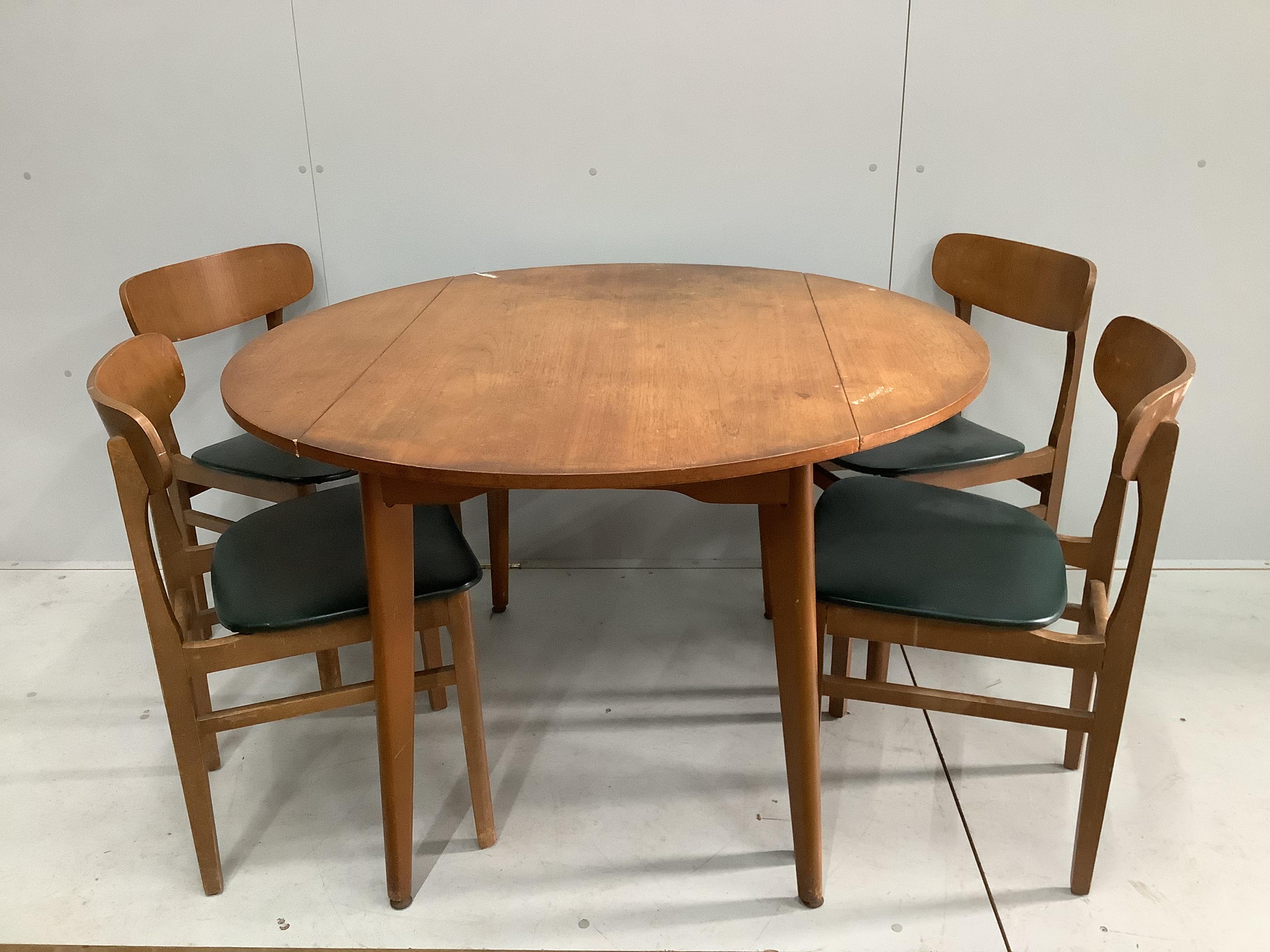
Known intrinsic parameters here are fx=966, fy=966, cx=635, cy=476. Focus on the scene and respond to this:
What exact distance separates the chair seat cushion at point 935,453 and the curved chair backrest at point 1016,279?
11.4 inches

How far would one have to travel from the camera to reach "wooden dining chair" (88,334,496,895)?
1.44 metres

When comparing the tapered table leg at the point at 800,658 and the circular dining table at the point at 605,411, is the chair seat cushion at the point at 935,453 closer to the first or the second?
the circular dining table at the point at 605,411

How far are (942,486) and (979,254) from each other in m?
0.66

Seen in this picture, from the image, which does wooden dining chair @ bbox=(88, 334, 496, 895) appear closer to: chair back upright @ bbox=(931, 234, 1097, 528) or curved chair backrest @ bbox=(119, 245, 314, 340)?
curved chair backrest @ bbox=(119, 245, 314, 340)

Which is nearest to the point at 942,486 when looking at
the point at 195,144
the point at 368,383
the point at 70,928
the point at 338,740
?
the point at 368,383

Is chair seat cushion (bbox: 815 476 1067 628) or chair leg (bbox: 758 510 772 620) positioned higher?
chair seat cushion (bbox: 815 476 1067 628)

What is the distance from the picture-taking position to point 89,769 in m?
2.03

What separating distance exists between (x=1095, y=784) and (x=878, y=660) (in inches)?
18.9

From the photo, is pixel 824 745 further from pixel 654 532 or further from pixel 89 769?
pixel 89 769

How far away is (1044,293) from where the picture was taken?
2156mm

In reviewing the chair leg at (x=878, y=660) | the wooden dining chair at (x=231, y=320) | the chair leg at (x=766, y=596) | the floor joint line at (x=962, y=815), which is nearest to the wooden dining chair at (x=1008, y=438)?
the chair leg at (x=878, y=660)

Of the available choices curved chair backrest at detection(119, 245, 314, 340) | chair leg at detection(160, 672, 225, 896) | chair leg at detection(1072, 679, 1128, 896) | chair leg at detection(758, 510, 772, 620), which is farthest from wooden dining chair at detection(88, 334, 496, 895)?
chair leg at detection(1072, 679, 1128, 896)

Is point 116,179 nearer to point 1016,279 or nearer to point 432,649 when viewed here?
point 432,649

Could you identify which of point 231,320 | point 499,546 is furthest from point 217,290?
point 499,546
